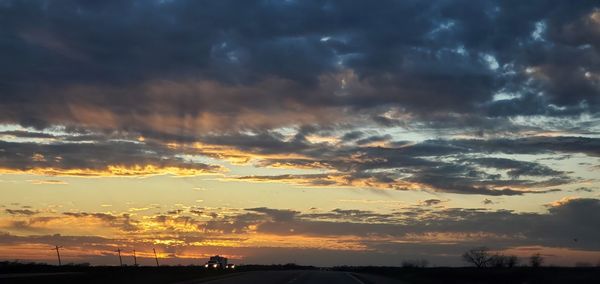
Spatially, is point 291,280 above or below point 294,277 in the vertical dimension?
below

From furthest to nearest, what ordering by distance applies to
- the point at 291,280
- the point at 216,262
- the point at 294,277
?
the point at 216,262 → the point at 294,277 → the point at 291,280

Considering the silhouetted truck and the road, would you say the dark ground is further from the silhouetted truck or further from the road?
the silhouetted truck

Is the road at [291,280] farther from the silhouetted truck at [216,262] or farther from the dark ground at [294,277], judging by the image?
the silhouetted truck at [216,262]

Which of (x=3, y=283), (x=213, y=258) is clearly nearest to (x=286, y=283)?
(x=3, y=283)

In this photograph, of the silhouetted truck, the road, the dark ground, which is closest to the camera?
the dark ground

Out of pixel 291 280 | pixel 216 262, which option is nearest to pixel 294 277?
pixel 291 280

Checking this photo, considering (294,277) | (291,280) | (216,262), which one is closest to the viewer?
(291,280)

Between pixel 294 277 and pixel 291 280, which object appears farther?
pixel 294 277

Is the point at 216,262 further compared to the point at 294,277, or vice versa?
the point at 216,262

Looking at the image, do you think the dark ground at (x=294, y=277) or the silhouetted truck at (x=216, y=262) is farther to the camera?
the silhouetted truck at (x=216, y=262)

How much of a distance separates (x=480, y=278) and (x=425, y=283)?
5861 millimetres

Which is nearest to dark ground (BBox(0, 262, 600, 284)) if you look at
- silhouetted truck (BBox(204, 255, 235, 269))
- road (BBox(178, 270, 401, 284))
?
road (BBox(178, 270, 401, 284))

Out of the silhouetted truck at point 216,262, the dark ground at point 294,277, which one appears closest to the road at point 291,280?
the dark ground at point 294,277

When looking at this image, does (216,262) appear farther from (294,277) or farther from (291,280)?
(291,280)
